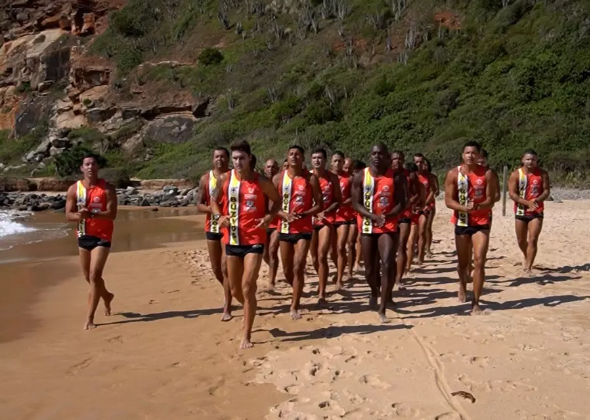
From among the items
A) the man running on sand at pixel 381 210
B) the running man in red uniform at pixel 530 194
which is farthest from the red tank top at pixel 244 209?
the running man in red uniform at pixel 530 194

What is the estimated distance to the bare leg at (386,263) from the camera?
616 centimetres

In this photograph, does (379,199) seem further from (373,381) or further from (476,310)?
(373,381)

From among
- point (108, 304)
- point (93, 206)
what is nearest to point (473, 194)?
point (93, 206)

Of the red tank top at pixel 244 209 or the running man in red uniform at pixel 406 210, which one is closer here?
the red tank top at pixel 244 209

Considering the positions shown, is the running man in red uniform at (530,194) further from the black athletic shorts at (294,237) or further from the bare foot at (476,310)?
the black athletic shorts at (294,237)

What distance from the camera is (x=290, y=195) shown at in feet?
22.5

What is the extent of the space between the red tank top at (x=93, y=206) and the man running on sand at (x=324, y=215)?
2553 millimetres

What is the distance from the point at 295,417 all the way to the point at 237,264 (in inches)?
72.6

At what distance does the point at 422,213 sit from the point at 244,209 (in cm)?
509

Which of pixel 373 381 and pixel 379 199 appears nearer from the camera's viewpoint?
pixel 373 381

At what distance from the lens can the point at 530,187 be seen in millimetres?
8625

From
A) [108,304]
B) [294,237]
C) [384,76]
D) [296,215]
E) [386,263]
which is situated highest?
[384,76]

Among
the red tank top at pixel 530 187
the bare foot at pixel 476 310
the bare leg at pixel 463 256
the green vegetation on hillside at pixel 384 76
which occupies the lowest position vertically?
the bare foot at pixel 476 310

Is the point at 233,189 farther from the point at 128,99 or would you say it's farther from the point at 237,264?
the point at 128,99
